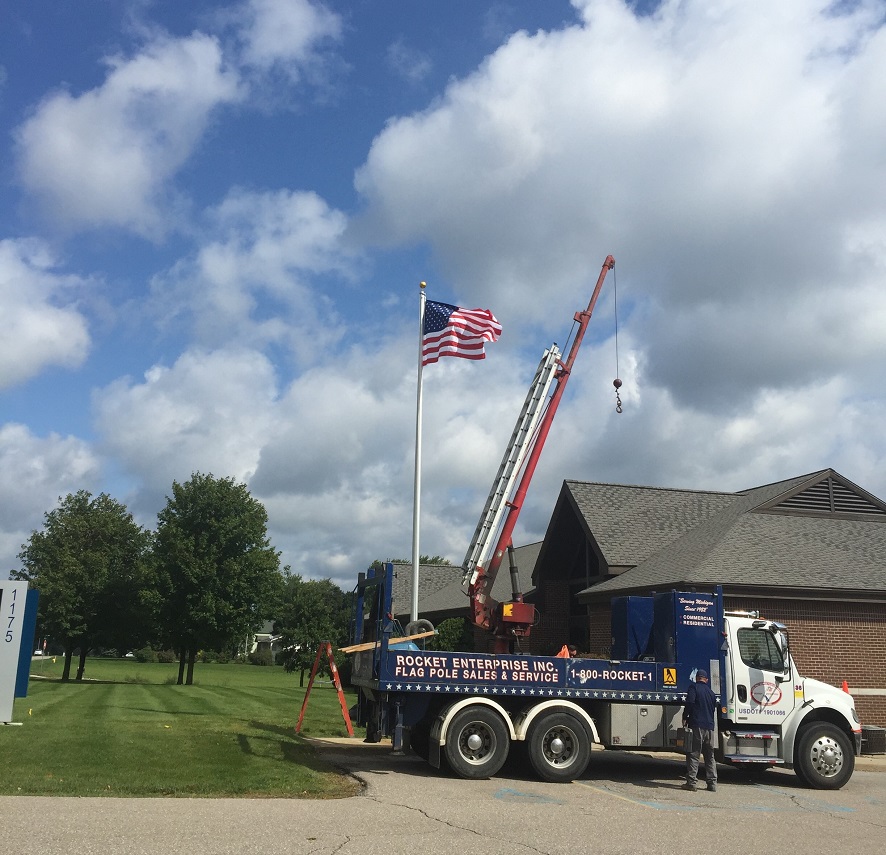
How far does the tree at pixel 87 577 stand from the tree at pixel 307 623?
715 centimetres

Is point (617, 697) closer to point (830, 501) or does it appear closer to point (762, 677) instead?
point (762, 677)

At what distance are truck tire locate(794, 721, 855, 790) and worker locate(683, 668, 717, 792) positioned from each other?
5.77 feet

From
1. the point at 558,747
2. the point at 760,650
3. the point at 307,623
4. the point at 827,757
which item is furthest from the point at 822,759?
the point at 307,623

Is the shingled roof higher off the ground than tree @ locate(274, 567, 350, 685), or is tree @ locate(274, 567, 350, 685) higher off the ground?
the shingled roof

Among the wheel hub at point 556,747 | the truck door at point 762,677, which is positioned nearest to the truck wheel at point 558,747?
the wheel hub at point 556,747

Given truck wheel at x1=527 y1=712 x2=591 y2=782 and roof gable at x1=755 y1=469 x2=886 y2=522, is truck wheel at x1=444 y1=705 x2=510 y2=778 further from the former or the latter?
roof gable at x1=755 y1=469 x2=886 y2=522

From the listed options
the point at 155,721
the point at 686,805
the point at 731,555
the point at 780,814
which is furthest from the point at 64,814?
the point at 731,555

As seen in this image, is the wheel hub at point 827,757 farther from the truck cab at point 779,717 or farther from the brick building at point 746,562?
the brick building at point 746,562

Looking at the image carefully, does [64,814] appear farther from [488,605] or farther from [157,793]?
[488,605]

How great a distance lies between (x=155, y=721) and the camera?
20.3 m

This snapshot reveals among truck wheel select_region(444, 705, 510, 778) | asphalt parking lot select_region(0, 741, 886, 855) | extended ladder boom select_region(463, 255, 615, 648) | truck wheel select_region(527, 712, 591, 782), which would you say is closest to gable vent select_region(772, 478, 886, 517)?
extended ladder boom select_region(463, 255, 615, 648)

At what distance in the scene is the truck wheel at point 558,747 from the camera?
13594 mm

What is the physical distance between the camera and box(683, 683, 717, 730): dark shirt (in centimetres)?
1344

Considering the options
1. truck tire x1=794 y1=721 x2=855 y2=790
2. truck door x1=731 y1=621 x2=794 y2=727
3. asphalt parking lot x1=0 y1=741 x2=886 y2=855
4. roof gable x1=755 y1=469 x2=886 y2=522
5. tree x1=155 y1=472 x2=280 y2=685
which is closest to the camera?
asphalt parking lot x1=0 y1=741 x2=886 y2=855
